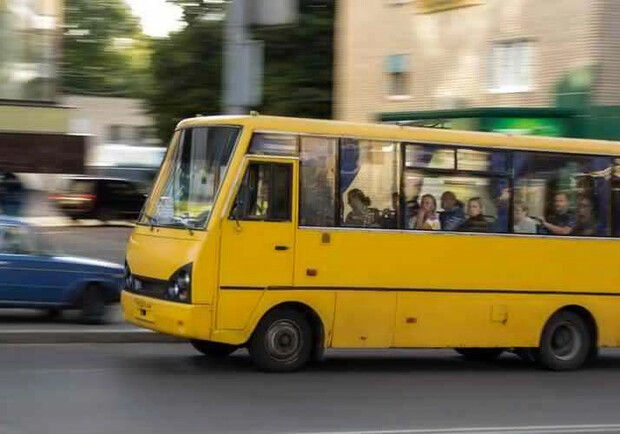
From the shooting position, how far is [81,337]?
13398 mm

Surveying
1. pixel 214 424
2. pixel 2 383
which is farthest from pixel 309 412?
pixel 2 383

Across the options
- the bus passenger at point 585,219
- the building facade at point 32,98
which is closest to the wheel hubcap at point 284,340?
the bus passenger at point 585,219

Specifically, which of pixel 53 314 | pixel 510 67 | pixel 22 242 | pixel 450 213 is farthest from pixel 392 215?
pixel 510 67

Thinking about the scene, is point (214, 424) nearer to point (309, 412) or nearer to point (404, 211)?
point (309, 412)

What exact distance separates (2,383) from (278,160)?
134 inches

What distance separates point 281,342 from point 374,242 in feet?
4.71

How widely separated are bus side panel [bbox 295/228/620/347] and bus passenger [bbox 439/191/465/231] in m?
0.13

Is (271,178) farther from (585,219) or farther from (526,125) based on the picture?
(526,125)

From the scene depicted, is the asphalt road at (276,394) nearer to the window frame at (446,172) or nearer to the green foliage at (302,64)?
the window frame at (446,172)

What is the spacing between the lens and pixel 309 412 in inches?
367

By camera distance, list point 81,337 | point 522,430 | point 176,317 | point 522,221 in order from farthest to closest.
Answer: point 81,337 → point 522,221 → point 176,317 → point 522,430

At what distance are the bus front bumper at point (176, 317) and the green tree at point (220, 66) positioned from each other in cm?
2278

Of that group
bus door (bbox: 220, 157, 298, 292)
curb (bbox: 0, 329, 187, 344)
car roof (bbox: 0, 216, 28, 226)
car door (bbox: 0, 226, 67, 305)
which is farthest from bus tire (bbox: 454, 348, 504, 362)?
car roof (bbox: 0, 216, 28, 226)

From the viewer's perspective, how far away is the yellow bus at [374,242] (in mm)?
11117
